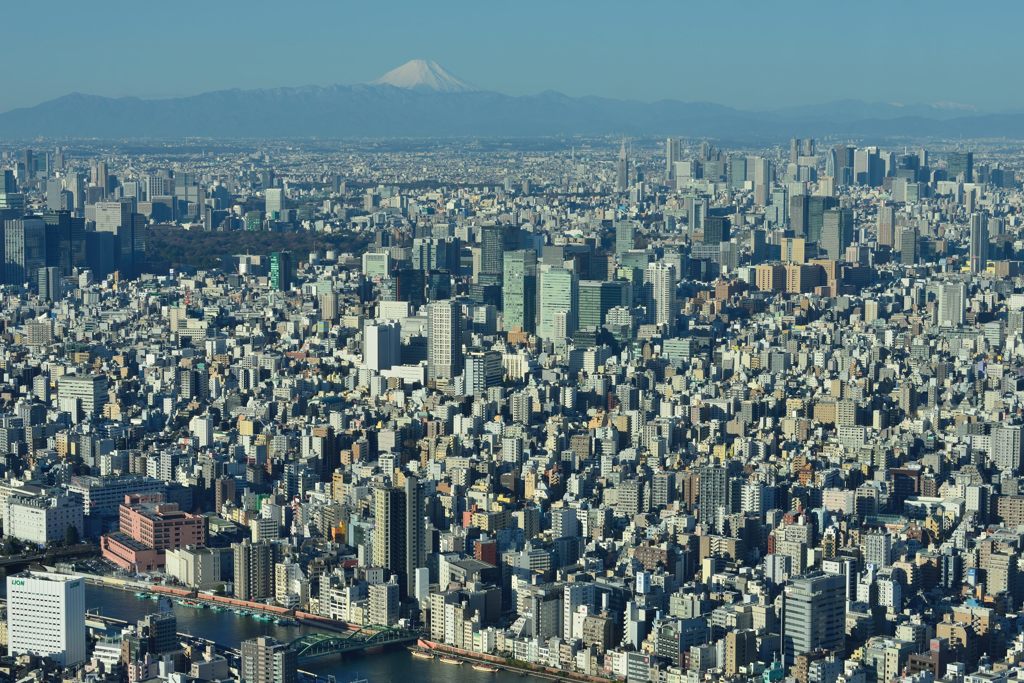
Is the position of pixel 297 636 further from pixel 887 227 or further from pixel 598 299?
pixel 887 227

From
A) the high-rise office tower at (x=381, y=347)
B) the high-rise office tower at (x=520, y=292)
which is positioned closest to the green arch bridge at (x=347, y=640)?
the high-rise office tower at (x=381, y=347)


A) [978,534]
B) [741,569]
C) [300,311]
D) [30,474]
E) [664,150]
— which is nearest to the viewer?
[741,569]

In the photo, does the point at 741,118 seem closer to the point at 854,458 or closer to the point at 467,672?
the point at 854,458

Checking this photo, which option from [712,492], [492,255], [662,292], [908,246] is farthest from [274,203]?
[712,492]

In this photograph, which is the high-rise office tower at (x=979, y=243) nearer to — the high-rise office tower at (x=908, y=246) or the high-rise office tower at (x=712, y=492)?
the high-rise office tower at (x=908, y=246)

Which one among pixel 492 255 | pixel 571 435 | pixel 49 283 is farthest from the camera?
pixel 49 283

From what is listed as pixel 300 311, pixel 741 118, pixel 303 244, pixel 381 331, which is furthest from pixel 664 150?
pixel 381 331

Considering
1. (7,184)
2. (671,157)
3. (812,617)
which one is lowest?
(812,617)
